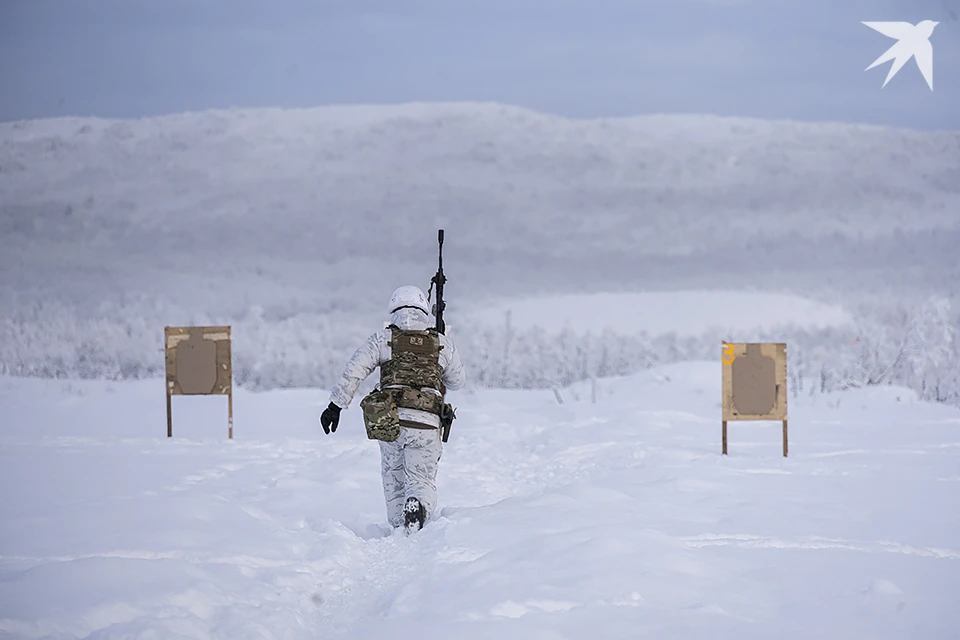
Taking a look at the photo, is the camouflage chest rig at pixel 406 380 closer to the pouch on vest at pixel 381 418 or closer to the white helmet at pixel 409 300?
the pouch on vest at pixel 381 418

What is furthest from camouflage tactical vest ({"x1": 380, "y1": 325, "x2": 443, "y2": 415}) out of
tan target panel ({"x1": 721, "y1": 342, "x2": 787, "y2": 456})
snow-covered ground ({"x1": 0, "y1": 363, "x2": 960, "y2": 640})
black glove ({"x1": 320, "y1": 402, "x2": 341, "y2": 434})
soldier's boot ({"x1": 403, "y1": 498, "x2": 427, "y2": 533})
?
tan target panel ({"x1": 721, "y1": 342, "x2": 787, "y2": 456})

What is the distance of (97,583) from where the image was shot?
15.6ft

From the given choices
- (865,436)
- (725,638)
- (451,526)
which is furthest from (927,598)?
(865,436)

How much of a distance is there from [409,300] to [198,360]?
601 centimetres

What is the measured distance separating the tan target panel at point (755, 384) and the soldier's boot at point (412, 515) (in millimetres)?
4745

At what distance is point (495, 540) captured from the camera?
597 cm

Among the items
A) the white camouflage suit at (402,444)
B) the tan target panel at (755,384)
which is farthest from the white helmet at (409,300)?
the tan target panel at (755,384)

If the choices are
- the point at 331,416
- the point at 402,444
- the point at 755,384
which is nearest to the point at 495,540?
the point at 402,444

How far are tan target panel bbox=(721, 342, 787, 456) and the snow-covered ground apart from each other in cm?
51

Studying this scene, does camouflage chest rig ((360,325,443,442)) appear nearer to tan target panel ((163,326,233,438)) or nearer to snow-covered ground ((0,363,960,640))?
snow-covered ground ((0,363,960,640))

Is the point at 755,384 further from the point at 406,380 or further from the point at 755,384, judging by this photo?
the point at 406,380

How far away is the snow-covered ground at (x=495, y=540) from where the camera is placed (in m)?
4.47

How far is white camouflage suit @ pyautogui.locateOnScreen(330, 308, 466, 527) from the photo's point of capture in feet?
22.6

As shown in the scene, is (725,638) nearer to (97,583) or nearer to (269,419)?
(97,583)
